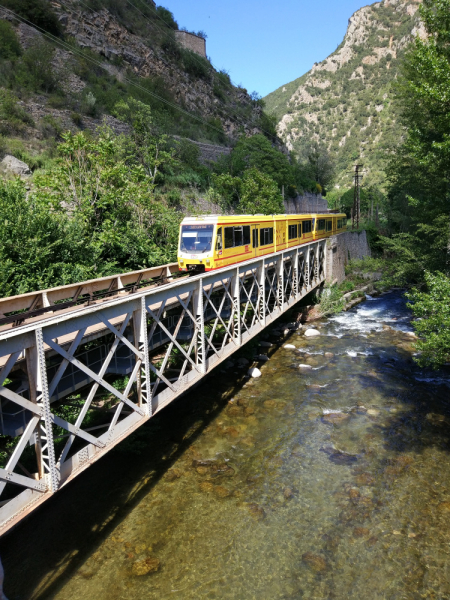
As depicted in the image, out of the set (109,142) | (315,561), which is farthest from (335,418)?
(109,142)

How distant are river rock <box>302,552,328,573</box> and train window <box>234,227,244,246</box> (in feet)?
38.8

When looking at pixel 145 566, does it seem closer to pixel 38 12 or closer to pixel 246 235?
pixel 246 235

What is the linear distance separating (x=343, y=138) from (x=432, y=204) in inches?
5947

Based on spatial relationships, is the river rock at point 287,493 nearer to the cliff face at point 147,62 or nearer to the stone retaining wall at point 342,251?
the stone retaining wall at point 342,251

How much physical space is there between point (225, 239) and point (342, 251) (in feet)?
63.0

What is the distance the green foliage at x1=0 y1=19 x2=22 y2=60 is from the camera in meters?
33.2

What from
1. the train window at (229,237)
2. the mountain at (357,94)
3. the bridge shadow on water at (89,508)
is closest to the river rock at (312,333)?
the train window at (229,237)

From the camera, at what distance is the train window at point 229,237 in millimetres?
16047

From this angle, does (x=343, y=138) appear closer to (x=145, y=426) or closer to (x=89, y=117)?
(x=89, y=117)

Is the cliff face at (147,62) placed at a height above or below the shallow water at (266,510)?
above

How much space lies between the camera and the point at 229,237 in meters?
16.3

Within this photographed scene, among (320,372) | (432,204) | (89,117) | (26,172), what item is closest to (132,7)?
(89,117)

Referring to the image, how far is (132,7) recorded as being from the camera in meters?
57.7

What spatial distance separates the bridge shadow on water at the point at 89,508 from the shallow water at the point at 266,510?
35mm
